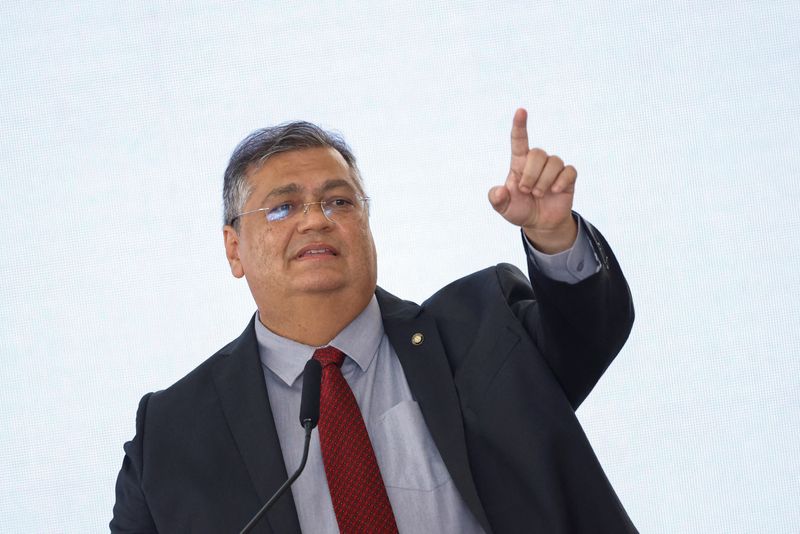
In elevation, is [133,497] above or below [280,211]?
below

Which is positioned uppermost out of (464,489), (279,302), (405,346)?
(279,302)

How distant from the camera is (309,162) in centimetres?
227

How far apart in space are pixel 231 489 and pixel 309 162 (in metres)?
0.75

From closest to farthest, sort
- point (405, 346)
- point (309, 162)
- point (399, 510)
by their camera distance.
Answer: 1. point (399, 510)
2. point (405, 346)
3. point (309, 162)

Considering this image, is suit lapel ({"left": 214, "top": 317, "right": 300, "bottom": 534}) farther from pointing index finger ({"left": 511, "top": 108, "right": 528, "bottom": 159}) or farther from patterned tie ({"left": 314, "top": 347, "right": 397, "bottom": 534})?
pointing index finger ({"left": 511, "top": 108, "right": 528, "bottom": 159})

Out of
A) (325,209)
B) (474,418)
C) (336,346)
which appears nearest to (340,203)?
(325,209)

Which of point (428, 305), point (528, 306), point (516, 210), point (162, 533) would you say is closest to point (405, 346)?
point (428, 305)

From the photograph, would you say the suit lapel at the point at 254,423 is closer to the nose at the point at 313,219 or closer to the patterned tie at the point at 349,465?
the patterned tie at the point at 349,465

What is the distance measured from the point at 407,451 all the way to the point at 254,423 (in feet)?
1.03

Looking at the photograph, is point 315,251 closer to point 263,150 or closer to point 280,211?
point 280,211

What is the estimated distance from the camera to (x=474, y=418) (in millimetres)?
1945

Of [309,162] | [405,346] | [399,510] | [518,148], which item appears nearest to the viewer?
[518,148]

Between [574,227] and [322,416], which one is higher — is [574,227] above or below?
above

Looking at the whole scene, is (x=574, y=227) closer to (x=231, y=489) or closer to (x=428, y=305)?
(x=428, y=305)
